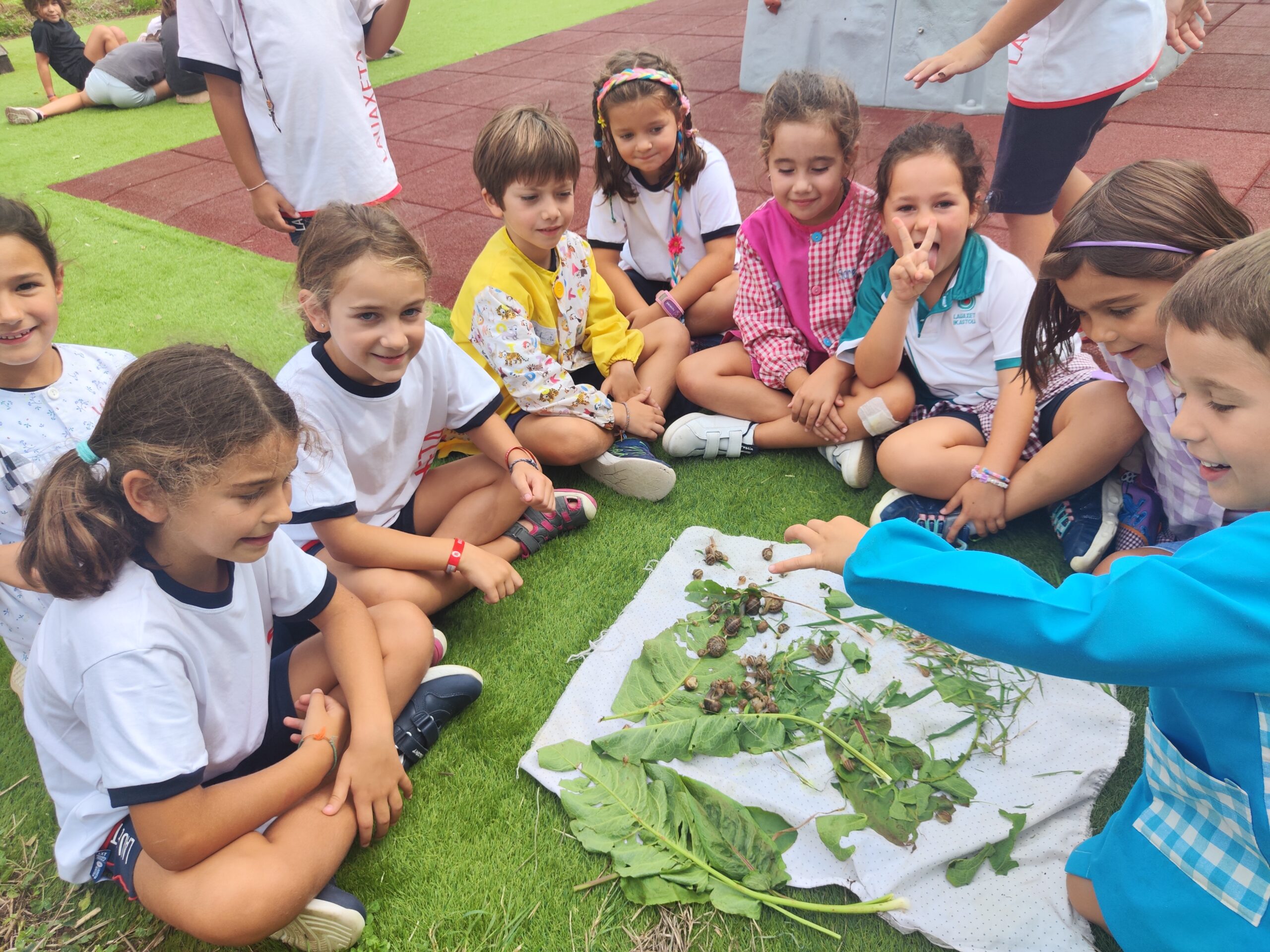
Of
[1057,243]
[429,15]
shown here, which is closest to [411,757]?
[1057,243]

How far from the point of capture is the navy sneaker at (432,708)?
2045mm

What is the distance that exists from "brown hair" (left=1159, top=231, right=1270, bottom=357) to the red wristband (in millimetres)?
1746

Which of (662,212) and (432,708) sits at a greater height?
(662,212)

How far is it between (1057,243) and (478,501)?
175 centimetres

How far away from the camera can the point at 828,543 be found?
1.55 meters

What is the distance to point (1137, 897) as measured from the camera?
4.66 feet

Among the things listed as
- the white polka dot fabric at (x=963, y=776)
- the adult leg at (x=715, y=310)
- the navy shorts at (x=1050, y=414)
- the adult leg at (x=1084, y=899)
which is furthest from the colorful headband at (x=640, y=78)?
the adult leg at (x=1084, y=899)

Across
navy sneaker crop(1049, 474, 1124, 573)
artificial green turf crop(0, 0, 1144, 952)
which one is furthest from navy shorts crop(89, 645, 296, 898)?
navy sneaker crop(1049, 474, 1124, 573)

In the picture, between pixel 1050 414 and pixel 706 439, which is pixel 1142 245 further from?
pixel 706 439

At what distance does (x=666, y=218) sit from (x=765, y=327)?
71 centimetres

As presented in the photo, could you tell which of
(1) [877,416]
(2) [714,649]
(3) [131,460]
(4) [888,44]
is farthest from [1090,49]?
(4) [888,44]

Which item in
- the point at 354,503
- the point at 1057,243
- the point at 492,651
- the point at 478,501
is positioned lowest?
the point at 492,651

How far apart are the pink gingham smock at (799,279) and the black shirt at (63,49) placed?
9.87 m

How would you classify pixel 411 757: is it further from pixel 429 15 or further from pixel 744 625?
pixel 429 15
